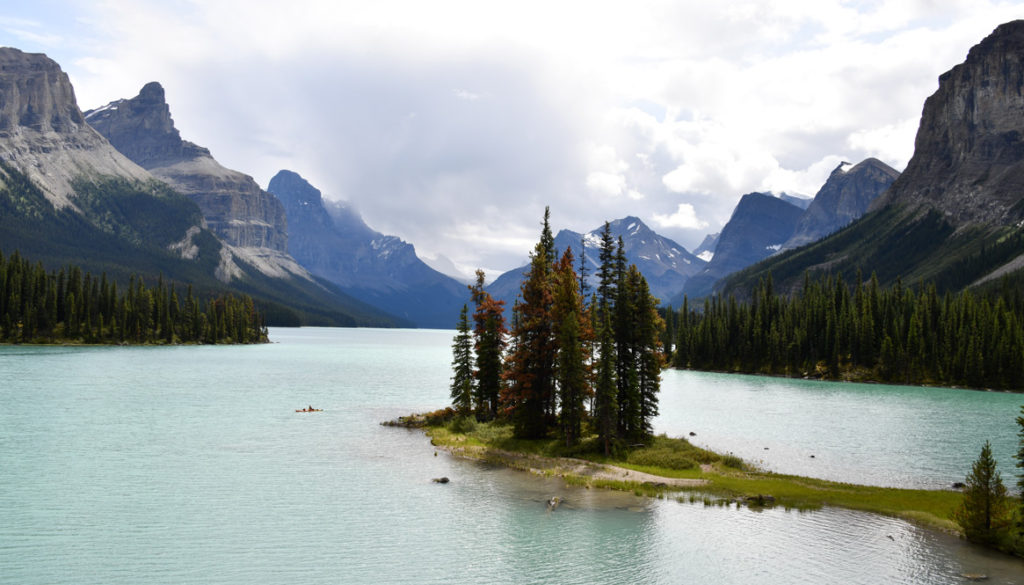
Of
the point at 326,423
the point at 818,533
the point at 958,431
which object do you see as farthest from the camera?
the point at 958,431

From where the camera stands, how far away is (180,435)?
51844 mm

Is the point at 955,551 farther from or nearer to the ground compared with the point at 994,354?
nearer to the ground

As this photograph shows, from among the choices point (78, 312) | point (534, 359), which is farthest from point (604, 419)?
point (78, 312)

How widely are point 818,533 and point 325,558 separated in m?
23.5

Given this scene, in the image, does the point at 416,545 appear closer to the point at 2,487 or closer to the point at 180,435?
the point at 2,487

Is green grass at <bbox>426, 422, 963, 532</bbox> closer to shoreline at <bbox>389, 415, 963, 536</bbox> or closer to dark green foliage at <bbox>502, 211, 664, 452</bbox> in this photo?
shoreline at <bbox>389, 415, 963, 536</bbox>

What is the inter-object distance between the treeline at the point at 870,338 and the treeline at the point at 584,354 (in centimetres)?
10945

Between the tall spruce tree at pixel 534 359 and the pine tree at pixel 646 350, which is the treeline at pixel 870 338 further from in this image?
the tall spruce tree at pixel 534 359

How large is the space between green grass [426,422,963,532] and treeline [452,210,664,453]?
1.77m

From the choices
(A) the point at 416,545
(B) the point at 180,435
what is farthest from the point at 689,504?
(B) the point at 180,435

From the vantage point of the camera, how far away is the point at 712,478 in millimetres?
40812

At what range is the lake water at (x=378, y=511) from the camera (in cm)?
2503

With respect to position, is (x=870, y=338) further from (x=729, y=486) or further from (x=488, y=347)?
(x=729, y=486)

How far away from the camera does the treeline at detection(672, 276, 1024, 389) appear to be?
12356 centimetres
